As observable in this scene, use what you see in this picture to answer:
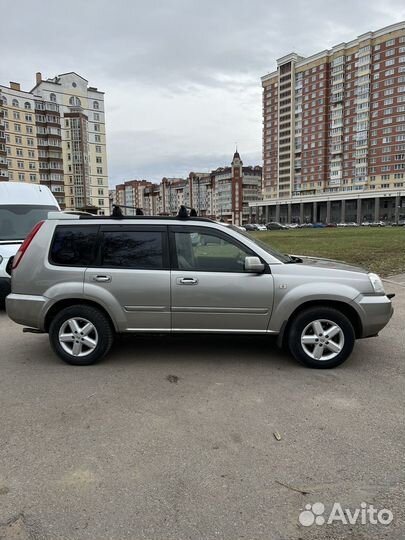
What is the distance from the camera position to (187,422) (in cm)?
326

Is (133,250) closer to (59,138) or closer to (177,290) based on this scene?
(177,290)

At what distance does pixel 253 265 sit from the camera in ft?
14.0

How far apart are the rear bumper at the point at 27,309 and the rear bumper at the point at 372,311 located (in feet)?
11.7

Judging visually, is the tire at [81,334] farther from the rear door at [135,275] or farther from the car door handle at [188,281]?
the car door handle at [188,281]

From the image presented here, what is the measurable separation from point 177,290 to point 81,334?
122 centimetres

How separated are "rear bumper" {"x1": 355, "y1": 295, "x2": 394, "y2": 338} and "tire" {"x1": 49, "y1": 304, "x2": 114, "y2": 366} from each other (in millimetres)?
2833

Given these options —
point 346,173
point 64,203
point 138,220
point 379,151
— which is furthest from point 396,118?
point 138,220

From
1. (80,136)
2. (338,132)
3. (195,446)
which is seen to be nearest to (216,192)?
(338,132)

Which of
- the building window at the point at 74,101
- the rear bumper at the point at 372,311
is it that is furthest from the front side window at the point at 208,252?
the building window at the point at 74,101

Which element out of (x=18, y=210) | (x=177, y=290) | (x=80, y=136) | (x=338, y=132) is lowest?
(x=177, y=290)

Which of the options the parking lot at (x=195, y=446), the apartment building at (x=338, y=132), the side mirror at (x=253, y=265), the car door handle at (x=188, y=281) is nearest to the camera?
the parking lot at (x=195, y=446)

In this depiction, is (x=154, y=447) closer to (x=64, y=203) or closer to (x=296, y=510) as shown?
(x=296, y=510)

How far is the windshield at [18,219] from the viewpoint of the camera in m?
7.63

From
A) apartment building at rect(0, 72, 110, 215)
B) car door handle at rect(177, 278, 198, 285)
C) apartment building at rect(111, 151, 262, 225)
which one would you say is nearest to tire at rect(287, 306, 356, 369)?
car door handle at rect(177, 278, 198, 285)
